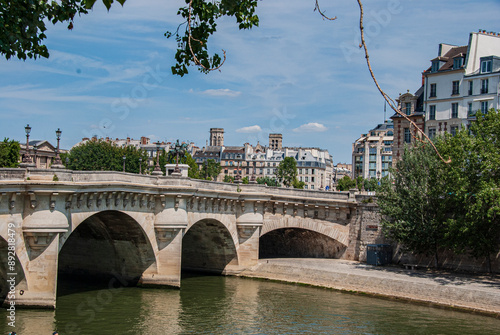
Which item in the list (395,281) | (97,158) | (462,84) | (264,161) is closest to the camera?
(395,281)

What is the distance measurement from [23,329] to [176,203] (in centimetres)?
1451

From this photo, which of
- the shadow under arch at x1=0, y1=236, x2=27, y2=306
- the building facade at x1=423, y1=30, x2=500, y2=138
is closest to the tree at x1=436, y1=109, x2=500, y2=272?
the building facade at x1=423, y1=30, x2=500, y2=138

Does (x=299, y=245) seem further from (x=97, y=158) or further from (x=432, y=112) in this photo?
(x=97, y=158)

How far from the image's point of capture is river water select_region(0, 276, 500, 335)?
2888 cm

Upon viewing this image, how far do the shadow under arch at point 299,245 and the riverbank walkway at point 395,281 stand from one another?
110 inches

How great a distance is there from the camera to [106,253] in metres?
41.1

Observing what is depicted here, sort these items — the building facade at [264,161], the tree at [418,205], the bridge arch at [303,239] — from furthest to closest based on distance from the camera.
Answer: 1. the building facade at [264,161]
2. the bridge arch at [303,239]
3. the tree at [418,205]

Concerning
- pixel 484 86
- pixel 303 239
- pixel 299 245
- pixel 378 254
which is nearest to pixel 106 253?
pixel 303 239

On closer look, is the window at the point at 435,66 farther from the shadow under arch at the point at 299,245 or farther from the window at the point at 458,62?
the shadow under arch at the point at 299,245

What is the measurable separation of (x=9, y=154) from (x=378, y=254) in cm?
4505

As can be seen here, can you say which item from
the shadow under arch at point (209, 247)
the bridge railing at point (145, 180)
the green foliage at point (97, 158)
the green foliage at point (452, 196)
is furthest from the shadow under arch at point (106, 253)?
the green foliage at point (97, 158)

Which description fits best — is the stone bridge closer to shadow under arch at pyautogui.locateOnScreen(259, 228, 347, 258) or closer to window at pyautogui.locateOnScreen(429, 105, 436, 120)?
shadow under arch at pyautogui.locateOnScreen(259, 228, 347, 258)

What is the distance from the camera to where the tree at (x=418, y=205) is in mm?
43000

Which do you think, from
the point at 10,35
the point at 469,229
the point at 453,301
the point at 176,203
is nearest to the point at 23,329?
the point at 176,203
